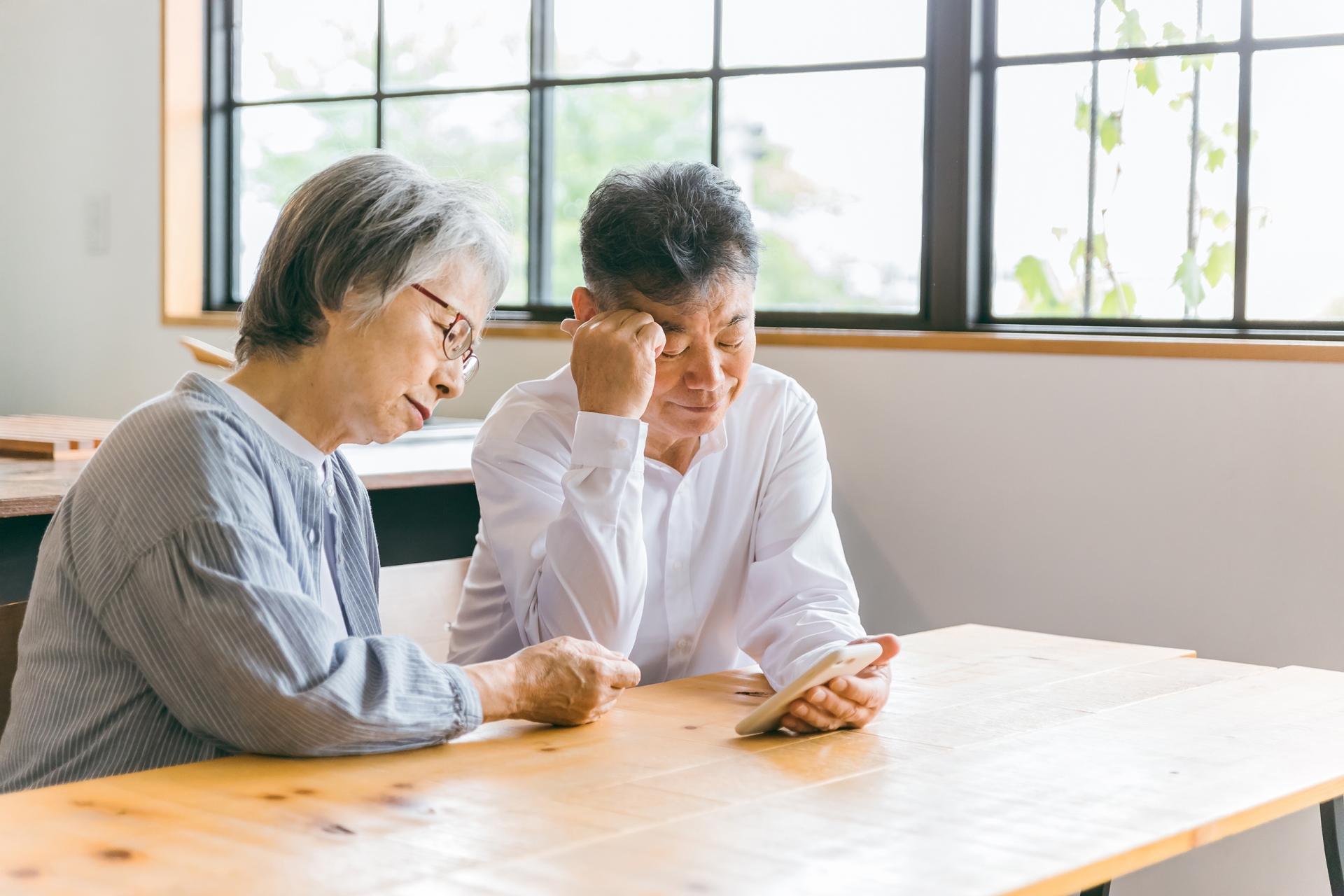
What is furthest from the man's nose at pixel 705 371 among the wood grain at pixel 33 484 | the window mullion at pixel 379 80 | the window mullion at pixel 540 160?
the window mullion at pixel 379 80

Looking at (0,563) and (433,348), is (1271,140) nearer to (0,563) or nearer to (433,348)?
(433,348)

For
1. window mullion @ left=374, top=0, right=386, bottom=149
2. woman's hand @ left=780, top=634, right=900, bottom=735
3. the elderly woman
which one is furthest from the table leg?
window mullion @ left=374, top=0, right=386, bottom=149

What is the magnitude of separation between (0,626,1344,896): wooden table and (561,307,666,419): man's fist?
365 millimetres

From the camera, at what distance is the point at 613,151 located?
128 inches

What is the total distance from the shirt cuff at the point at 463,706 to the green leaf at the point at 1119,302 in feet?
5.96

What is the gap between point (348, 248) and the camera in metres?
1.20

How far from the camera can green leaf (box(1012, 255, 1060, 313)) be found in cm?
263

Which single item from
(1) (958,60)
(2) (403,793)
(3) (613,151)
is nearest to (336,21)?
(3) (613,151)

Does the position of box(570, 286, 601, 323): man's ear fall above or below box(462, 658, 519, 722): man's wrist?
above

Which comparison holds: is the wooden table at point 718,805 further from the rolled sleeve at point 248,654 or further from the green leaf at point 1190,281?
the green leaf at point 1190,281

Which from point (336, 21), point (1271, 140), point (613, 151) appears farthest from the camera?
point (336, 21)

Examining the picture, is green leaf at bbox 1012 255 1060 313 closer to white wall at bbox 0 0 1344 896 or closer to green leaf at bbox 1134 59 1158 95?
white wall at bbox 0 0 1344 896

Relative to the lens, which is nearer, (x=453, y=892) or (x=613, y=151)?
(x=453, y=892)

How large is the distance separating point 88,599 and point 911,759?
0.68m
